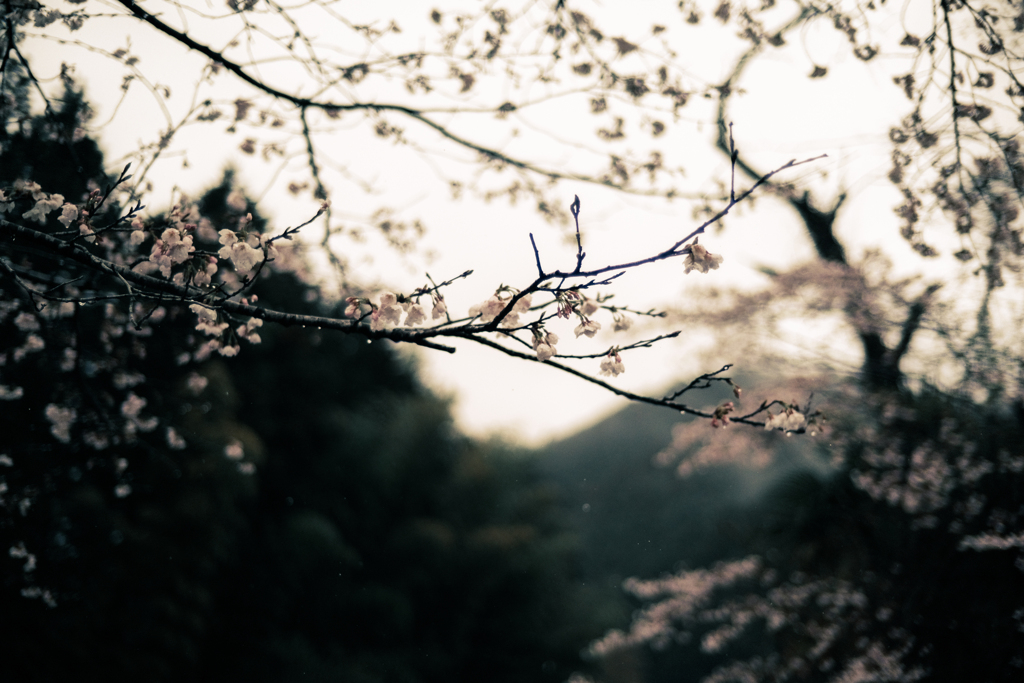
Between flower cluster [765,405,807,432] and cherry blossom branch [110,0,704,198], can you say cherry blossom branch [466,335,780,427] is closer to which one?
flower cluster [765,405,807,432]

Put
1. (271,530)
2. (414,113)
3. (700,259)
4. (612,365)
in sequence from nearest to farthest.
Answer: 1. (700,259)
2. (612,365)
3. (414,113)
4. (271,530)

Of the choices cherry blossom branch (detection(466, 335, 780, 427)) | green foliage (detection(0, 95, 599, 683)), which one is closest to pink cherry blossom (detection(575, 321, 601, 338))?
cherry blossom branch (detection(466, 335, 780, 427))

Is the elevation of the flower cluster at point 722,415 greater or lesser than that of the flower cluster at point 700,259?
lesser

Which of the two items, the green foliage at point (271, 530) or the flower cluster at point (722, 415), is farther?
the green foliage at point (271, 530)

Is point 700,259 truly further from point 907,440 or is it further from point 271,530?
point 271,530

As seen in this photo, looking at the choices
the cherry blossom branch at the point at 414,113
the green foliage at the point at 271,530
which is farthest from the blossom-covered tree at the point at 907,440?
the green foliage at the point at 271,530

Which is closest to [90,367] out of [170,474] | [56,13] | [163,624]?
[56,13]

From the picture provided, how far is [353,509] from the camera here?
5.63 metres

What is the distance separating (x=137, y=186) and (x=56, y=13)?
16.7 inches

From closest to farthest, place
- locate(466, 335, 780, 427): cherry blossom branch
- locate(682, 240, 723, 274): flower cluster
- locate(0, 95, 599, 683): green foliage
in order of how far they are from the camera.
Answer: locate(682, 240, 723, 274): flower cluster
locate(466, 335, 780, 427): cherry blossom branch
locate(0, 95, 599, 683): green foliage

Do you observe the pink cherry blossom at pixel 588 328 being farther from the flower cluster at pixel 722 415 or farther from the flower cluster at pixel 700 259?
the flower cluster at pixel 722 415

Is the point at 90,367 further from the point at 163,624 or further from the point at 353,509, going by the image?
the point at 353,509

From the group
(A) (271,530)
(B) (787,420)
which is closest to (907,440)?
(B) (787,420)

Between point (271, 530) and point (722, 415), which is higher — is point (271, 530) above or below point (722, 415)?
above
